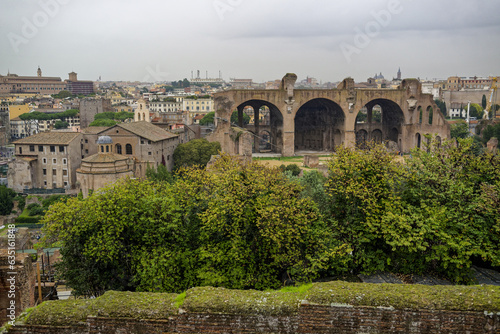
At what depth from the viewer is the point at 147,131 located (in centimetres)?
4825

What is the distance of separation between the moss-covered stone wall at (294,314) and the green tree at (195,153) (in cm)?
3979

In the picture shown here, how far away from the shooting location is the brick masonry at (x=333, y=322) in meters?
Answer: 7.62

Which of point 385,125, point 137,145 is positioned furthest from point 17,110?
point 385,125

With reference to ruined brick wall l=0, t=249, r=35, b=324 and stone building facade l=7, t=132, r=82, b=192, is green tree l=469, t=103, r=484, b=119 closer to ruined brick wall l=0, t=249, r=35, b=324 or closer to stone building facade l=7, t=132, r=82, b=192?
stone building facade l=7, t=132, r=82, b=192

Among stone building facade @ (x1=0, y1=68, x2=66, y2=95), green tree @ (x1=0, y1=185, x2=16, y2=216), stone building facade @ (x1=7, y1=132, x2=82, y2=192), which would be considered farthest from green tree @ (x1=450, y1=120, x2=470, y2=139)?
stone building facade @ (x1=0, y1=68, x2=66, y2=95)

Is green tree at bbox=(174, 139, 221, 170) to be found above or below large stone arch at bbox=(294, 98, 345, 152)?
below

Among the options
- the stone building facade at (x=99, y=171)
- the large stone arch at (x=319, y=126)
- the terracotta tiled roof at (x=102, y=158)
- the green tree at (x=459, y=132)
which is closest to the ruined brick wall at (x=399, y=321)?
the stone building facade at (x=99, y=171)

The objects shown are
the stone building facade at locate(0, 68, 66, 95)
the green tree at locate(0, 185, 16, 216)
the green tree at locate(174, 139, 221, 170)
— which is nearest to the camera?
the green tree at locate(0, 185, 16, 216)

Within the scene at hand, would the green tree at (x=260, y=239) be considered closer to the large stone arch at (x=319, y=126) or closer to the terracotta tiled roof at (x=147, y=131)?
the terracotta tiled roof at (x=147, y=131)

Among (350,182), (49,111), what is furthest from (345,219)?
(49,111)

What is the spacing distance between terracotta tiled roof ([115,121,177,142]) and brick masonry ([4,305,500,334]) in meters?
39.5

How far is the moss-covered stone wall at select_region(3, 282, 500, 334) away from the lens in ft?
25.0

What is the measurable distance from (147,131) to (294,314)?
42768 millimetres

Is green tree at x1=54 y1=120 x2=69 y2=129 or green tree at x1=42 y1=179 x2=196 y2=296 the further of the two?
green tree at x1=54 y1=120 x2=69 y2=129
